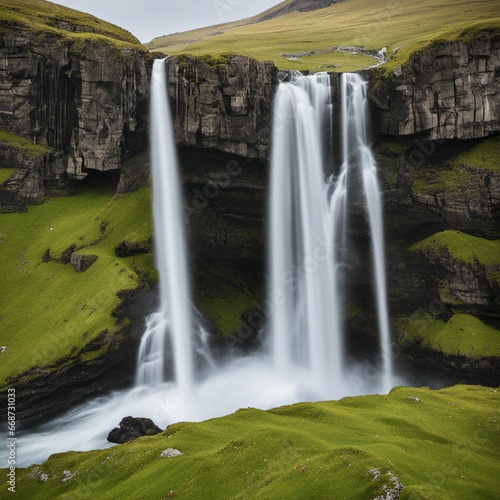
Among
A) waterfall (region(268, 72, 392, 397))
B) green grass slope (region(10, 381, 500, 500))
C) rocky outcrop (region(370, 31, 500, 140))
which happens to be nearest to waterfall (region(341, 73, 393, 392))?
waterfall (region(268, 72, 392, 397))

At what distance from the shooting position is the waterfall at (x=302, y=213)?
176ft

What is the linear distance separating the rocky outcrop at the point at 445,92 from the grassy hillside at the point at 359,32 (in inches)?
995

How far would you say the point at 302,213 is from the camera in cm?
5397

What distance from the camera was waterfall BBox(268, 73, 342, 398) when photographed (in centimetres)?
5369

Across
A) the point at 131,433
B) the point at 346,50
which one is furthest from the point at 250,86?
the point at 346,50

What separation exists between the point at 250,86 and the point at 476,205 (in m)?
27.0

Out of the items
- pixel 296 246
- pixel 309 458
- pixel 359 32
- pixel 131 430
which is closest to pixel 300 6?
pixel 359 32

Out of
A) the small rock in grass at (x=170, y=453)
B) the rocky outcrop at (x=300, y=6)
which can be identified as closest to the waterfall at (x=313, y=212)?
the small rock in grass at (x=170, y=453)

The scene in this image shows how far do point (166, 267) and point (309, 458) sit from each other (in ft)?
106

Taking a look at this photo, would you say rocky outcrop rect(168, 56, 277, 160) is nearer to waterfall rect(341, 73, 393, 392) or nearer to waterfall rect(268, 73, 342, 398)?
waterfall rect(268, 73, 342, 398)

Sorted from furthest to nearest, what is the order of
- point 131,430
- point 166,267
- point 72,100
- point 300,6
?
1. point 300,6
2. point 72,100
3. point 166,267
4. point 131,430

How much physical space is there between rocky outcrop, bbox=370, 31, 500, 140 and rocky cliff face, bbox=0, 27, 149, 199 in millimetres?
27230

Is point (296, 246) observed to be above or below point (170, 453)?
above
